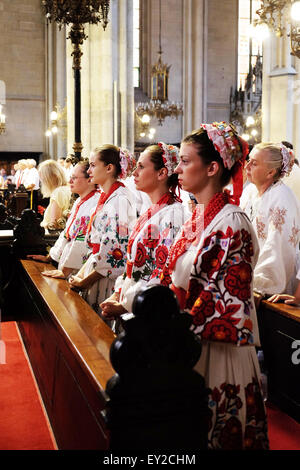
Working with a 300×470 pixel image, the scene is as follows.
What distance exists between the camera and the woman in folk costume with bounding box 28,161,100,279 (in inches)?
167

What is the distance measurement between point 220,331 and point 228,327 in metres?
0.03

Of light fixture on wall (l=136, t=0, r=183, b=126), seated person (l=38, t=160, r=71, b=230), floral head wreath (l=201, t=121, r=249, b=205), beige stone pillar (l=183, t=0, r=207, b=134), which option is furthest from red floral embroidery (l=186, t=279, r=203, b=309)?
beige stone pillar (l=183, t=0, r=207, b=134)

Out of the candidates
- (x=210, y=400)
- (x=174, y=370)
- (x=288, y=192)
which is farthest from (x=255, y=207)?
(x=174, y=370)

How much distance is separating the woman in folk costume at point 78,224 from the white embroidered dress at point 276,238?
126cm

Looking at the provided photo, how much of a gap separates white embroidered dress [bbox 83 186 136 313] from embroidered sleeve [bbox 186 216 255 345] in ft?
4.98

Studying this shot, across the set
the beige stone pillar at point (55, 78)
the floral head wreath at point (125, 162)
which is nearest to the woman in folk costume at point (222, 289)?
the floral head wreath at point (125, 162)

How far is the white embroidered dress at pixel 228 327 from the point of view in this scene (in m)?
2.13

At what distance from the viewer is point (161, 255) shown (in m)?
2.85

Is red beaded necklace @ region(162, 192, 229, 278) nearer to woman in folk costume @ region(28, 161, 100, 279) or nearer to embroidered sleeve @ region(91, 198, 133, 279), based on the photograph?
embroidered sleeve @ region(91, 198, 133, 279)

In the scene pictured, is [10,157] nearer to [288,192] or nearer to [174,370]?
[288,192]

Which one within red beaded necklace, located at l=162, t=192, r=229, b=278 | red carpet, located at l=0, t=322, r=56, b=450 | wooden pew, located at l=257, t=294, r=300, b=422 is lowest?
red carpet, located at l=0, t=322, r=56, b=450

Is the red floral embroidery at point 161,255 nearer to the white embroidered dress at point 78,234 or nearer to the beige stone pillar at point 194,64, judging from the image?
the white embroidered dress at point 78,234

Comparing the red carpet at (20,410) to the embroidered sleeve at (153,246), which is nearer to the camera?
the embroidered sleeve at (153,246)

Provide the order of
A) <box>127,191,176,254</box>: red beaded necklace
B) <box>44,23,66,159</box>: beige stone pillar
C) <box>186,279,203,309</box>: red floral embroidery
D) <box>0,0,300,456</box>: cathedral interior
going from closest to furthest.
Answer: <box>0,0,300,456</box>: cathedral interior
<box>186,279,203,309</box>: red floral embroidery
<box>127,191,176,254</box>: red beaded necklace
<box>44,23,66,159</box>: beige stone pillar
